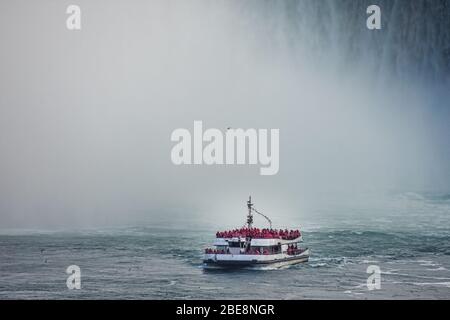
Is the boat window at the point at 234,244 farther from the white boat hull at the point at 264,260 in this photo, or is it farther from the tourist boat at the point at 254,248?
the white boat hull at the point at 264,260

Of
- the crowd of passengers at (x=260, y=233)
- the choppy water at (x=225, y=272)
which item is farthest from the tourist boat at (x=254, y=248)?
the choppy water at (x=225, y=272)

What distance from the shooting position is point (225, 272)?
17.8 metres

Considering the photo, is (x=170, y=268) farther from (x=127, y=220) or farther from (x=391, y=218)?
(x=391, y=218)

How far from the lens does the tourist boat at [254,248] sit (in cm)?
1786

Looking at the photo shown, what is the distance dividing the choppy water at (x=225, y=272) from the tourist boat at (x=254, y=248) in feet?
0.45

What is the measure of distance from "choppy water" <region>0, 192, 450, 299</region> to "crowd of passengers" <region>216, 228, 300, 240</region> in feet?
0.62

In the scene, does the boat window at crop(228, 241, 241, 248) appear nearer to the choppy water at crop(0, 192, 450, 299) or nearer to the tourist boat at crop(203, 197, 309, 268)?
the tourist boat at crop(203, 197, 309, 268)

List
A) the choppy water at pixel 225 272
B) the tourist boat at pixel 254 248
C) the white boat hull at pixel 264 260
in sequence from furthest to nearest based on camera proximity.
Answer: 1. the white boat hull at pixel 264 260
2. the tourist boat at pixel 254 248
3. the choppy water at pixel 225 272

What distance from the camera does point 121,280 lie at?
57.3ft

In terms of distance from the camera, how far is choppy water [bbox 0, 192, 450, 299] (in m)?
17.3

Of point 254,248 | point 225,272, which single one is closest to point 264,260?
point 254,248

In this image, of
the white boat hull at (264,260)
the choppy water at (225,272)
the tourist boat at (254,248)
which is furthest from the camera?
the white boat hull at (264,260)

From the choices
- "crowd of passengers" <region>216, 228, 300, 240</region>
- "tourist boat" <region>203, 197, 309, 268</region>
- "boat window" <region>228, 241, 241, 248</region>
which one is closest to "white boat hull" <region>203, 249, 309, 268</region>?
"tourist boat" <region>203, 197, 309, 268</region>
